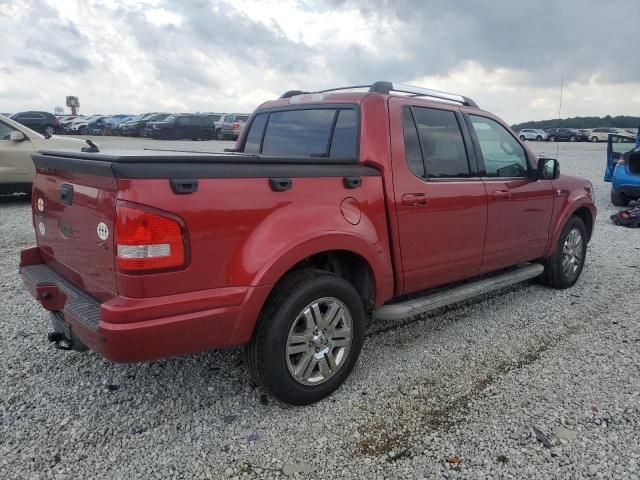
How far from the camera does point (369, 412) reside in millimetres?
3049

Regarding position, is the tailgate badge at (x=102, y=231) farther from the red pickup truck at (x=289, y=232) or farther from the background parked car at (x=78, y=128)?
the background parked car at (x=78, y=128)

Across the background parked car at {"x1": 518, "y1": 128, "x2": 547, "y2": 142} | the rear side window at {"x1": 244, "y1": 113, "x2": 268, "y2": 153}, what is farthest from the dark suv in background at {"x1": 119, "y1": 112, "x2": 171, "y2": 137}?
the background parked car at {"x1": 518, "y1": 128, "x2": 547, "y2": 142}

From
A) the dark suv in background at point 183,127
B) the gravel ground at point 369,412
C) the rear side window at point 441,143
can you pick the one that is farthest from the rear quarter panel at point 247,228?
the dark suv in background at point 183,127

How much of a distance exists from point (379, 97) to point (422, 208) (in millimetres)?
806

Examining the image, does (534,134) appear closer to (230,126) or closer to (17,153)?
(230,126)

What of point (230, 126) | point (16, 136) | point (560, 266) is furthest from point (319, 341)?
point (230, 126)

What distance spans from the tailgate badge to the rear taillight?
13cm

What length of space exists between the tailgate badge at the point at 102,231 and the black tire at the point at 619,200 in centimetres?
1052

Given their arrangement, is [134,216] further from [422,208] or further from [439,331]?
[439,331]

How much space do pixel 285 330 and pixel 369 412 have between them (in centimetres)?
73

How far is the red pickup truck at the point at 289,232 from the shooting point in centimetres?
245

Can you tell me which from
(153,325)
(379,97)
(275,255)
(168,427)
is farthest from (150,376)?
(379,97)

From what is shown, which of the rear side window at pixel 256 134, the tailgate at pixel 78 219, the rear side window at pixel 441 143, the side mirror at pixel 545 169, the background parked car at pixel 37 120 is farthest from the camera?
the background parked car at pixel 37 120

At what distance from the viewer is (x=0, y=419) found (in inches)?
115
